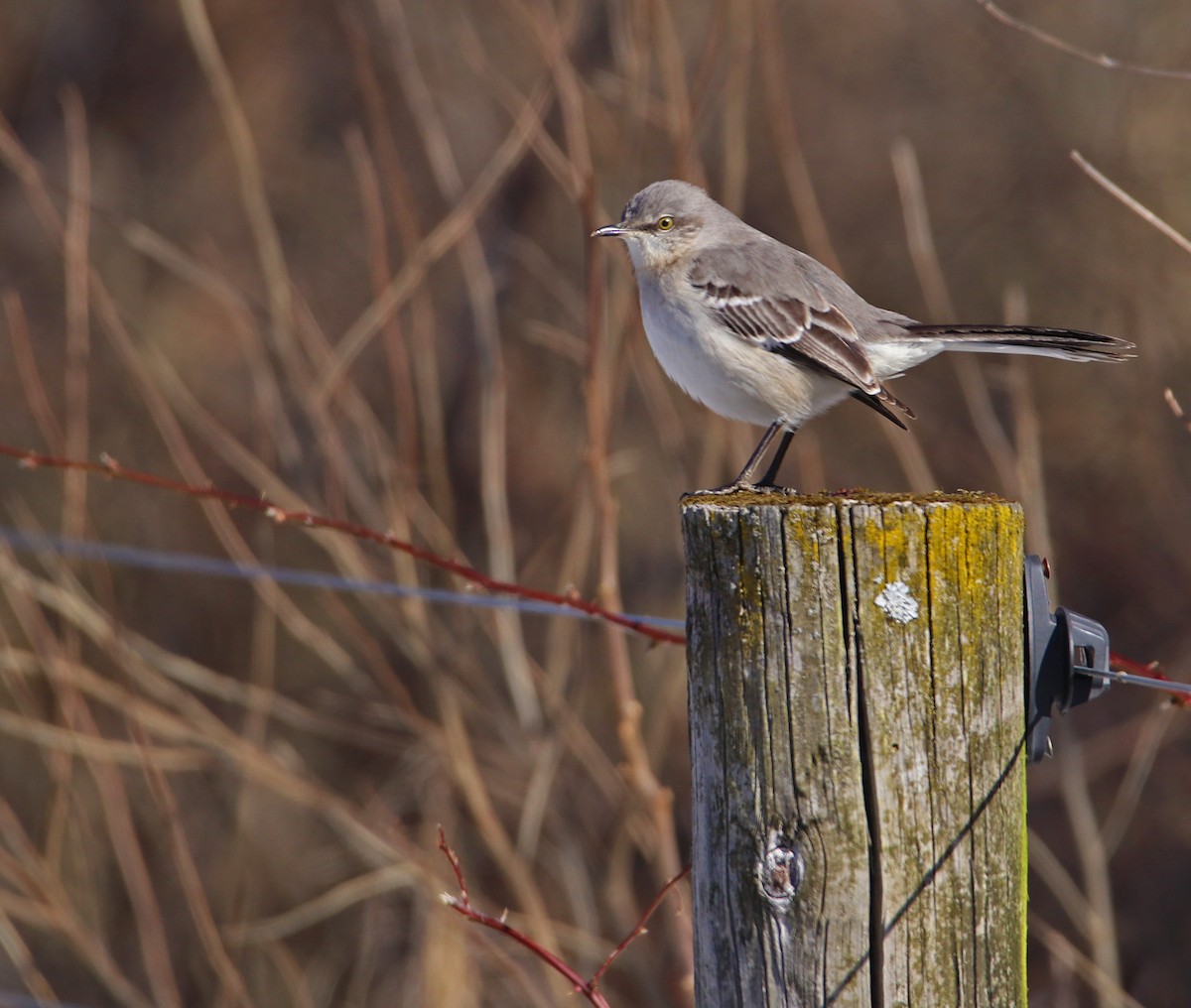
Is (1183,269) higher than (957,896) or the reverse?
higher

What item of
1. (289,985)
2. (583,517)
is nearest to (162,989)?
(289,985)

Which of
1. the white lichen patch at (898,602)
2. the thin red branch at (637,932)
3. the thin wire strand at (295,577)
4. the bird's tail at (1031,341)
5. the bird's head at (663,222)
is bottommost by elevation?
the thin red branch at (637,932)

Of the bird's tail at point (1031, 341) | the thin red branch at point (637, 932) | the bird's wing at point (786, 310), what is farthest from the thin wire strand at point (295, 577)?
the bird's tail at point (1031, 341)

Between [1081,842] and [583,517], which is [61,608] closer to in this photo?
[583,517]

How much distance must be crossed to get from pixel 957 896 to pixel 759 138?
9.02m

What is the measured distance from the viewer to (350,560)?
197 inches

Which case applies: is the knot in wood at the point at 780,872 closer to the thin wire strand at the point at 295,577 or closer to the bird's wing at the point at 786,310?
the thin wire strand at the point at 295,577

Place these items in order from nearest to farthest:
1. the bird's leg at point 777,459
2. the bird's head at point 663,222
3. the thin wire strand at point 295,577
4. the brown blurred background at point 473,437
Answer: the thin wire strand at point 295,577 < the bird's leg at point 777,459 < the bird's head at point 663,222 < the brown blurred background at point 473,437

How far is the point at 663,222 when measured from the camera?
15.3ft

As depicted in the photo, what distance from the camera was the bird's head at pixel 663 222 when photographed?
15.0ft

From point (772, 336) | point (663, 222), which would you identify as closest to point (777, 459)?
point (772, 336)

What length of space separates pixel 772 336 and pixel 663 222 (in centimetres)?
76

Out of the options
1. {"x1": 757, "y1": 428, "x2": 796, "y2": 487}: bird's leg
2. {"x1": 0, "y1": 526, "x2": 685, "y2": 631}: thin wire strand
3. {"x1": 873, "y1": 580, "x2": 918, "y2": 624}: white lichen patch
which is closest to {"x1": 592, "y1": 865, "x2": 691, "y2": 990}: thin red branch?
{"x1": 873, "y1": 580, "x2": 918, "y2": 624}: white lichen patch

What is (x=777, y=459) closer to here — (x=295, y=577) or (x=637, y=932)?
(x=295, y=577)
